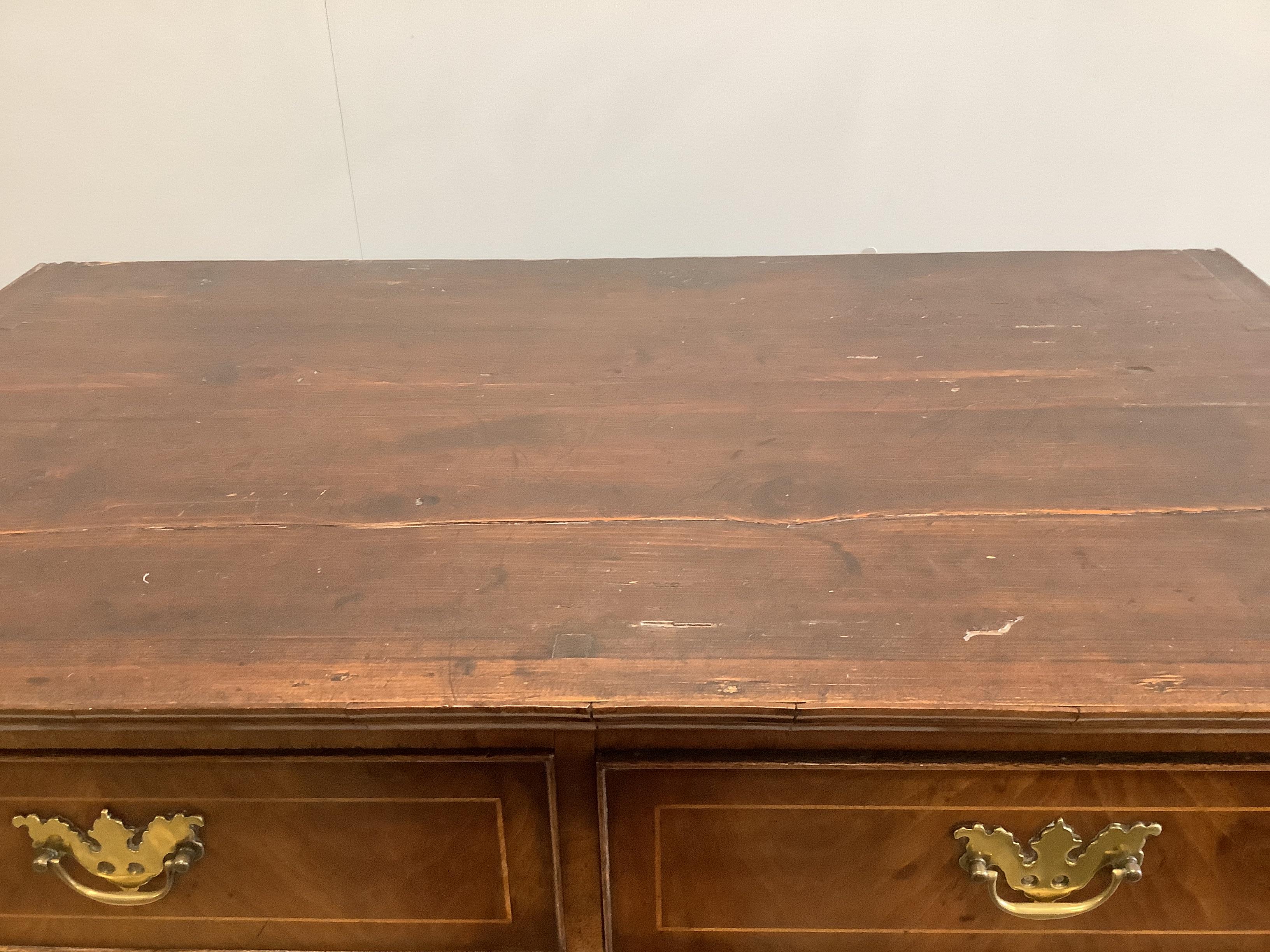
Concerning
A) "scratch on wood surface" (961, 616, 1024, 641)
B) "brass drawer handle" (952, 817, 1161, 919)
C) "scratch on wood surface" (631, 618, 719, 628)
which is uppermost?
"scratch on wood surface" (631, 618, 719, 628)

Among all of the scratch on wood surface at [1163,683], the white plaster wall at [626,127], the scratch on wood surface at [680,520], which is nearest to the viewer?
the scratch on wood surface at [1163,683]

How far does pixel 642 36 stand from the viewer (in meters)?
1.18

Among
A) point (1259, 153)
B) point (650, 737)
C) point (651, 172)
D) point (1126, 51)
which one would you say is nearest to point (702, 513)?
point (650, 737)

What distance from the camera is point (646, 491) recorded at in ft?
2.17

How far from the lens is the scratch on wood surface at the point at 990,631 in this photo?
1.75ft

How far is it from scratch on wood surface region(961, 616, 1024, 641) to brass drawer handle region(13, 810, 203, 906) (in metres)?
0.47

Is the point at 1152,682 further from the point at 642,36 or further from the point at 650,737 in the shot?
the point at 642,36

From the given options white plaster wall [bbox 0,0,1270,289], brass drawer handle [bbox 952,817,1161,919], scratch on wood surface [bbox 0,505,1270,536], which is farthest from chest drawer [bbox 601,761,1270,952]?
white plaster wall [bbox 0,0,1270,289]

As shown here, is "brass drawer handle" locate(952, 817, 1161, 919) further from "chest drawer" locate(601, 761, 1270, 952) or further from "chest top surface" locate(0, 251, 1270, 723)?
"chest top surface" locate(0, 251, 1270, 723)

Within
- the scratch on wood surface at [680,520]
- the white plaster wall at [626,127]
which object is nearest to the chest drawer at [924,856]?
the scratch on wood surface at [680,520]

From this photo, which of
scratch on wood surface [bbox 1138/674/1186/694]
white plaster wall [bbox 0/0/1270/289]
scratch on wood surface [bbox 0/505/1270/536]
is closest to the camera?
scratch on wood surface [bbox 1138/674/1186/694]

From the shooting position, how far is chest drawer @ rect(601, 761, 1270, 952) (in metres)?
0.54

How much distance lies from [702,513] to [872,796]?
0.21 m

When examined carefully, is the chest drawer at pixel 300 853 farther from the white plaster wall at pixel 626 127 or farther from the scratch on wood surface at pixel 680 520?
the white plaster wall at pixel 626 127
